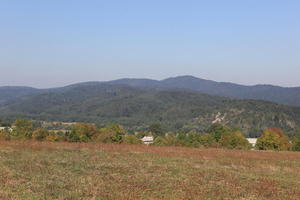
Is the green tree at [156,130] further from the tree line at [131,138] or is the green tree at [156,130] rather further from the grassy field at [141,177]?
the grassy field at [141,177]

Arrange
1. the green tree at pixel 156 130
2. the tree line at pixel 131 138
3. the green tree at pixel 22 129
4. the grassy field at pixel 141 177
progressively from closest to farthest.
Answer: the grassy field at pixel 141 177 < the tree line at pixel 131 138 < the green tree at pixel 22 129 < the green tree at pixel 156 130

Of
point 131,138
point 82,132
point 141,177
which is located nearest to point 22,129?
point 82,132

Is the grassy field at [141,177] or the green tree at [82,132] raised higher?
the grassy field at [141,177]

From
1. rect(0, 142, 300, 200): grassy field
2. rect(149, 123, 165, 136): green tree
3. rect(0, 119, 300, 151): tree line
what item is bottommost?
rect(149, 123, 165, 136): green tree

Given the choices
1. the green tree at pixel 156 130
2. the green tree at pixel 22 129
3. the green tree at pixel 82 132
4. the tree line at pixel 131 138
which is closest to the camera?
the tree line at pixel 131 138

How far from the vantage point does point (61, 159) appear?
25078mm

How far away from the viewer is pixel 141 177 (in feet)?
64.4

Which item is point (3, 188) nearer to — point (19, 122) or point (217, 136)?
point (19, 122)

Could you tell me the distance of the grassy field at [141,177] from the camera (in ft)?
51.4

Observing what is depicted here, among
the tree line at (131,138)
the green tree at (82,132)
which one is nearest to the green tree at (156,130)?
the tree line at (131,138)

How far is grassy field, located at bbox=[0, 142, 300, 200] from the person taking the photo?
15.7 meters

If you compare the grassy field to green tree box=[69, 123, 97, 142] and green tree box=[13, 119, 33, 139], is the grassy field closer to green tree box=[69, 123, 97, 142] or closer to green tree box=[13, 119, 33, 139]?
green tree box=[69, 123, 97, 142]

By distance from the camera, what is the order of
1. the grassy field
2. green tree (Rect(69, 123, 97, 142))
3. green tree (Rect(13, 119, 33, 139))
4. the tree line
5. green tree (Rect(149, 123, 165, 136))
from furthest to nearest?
green tree (Rect(149, 123, 165, 136))
green tree (Rect(69, 123, 97, 142))
green tree (Rect(13, 119, 33, 139))
the tree line
the grassy field

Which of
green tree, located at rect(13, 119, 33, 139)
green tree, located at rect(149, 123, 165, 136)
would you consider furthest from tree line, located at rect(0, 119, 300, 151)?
green tree, located at rect(149, 123, 165, 136)
